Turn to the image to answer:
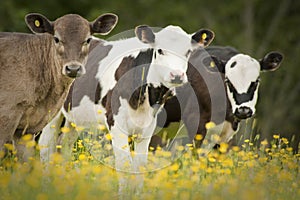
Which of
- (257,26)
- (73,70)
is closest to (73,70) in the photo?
(73,70)

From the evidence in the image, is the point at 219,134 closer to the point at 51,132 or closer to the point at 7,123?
the point at 51,132

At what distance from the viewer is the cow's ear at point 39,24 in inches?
286

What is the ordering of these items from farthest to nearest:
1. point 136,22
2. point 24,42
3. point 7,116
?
point 136,22
point 24,42
point 7,116

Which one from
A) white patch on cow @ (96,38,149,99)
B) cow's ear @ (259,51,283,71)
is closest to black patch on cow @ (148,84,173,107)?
white patch on cow @ (96,38,149,99)

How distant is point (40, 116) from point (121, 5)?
15.4 meters

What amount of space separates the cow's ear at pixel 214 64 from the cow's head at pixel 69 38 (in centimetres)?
231

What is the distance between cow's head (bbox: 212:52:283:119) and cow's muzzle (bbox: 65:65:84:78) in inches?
103

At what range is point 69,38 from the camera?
7.09m

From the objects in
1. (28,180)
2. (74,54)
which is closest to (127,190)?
(28,180)

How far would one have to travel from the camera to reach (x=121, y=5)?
874 inches

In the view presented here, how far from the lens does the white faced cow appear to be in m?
6.86

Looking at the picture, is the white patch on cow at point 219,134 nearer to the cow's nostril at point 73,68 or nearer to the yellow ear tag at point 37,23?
the cow's nostril at point 73,68

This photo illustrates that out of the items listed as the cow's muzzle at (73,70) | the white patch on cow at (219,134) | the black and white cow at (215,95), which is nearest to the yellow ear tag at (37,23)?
the cow's muzzle at (73,70)

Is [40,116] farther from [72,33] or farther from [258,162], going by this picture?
[258,162]
